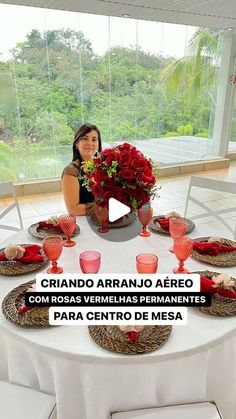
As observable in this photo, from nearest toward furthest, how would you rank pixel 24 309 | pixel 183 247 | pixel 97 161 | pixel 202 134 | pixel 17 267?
pixel 24 309, pixel 183 247, pixel 17 267, pixel 97 161, pixel 202 134

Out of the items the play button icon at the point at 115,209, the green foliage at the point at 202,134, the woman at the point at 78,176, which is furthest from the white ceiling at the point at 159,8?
the play button icon at the point at 115,209

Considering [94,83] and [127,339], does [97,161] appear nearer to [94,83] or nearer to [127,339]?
[127,339]

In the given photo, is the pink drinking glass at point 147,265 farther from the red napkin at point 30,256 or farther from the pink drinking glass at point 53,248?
the red napkin at point 30,256

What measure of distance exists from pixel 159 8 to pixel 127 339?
14.9 feet

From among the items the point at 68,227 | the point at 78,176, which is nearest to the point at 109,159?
the point at 68,227

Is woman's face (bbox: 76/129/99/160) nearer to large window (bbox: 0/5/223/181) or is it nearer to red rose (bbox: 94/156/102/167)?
red rose (bbox: 94/156/102/167)

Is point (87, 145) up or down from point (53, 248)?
up

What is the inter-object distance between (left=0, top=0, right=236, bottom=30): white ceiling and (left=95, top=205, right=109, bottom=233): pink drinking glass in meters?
3.42

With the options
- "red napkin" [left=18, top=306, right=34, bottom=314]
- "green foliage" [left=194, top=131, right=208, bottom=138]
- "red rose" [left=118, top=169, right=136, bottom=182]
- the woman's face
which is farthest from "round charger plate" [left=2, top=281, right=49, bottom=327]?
"green foliage" [left=194, top=131, right=208, bottom=138]

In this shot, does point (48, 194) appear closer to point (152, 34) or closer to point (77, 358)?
point (152, 34)

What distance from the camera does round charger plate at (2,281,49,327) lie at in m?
0.99

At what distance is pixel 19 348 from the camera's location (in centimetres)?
106

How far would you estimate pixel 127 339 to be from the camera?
36.4 inches

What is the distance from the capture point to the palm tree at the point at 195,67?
6.16 meters
